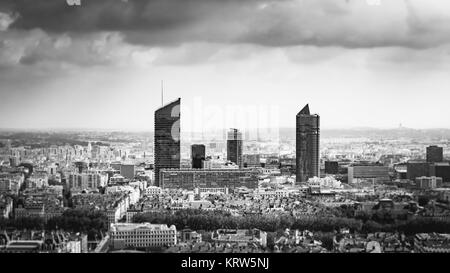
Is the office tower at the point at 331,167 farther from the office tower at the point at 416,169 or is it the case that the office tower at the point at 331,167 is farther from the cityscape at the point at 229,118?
the office tower at the point at 416,169

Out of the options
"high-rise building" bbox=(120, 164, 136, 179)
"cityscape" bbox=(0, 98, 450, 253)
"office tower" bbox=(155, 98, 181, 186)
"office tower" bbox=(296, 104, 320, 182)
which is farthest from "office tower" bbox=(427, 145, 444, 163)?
"high-rise building" bbox=(120, 164, 136, 179)

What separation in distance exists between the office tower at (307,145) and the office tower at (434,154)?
0.66m

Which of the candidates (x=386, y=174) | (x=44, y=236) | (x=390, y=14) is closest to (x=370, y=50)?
(x=390, y=14)

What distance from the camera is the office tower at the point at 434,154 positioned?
397cm

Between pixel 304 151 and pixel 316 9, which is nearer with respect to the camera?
pixel 316 9

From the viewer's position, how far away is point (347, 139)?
12.9 ft

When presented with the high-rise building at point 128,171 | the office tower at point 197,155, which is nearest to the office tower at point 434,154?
the office tower at point 197,155

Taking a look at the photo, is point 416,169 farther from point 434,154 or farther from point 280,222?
point 280,222

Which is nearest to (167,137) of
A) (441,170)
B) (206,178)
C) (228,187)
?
(206,178)

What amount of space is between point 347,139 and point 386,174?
389 millimetres

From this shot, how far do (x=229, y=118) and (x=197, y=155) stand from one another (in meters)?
0.44
